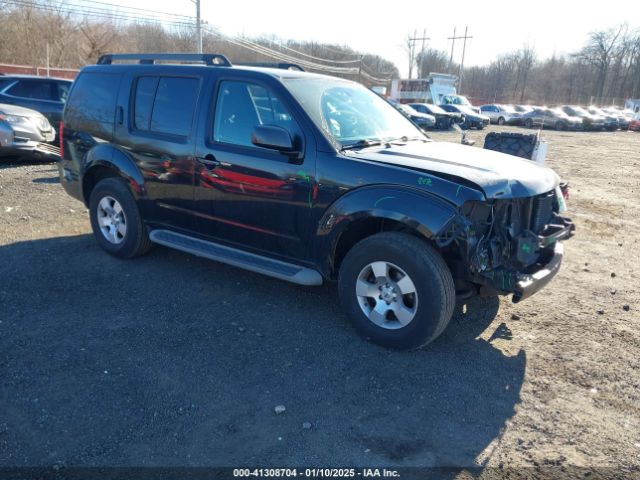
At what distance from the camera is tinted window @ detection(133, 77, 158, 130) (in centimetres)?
502

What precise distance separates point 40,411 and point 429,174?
2.89 m

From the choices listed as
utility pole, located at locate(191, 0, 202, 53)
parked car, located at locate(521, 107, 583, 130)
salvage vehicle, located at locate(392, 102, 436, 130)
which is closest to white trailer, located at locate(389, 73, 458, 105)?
parked car, located at locate(521, 107, 583, 130)

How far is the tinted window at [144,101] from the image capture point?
502 cm

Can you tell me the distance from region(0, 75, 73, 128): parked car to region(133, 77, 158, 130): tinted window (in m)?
7.92

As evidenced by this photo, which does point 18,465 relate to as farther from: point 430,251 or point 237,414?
point 430,251

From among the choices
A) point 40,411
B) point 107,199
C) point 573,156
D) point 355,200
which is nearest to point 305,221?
point 355,200

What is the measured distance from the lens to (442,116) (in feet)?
98.4

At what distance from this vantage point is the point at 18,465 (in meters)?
2.61

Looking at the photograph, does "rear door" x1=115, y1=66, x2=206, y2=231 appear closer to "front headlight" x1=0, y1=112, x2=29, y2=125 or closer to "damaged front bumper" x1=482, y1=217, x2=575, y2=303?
"damaged front bumper" x1=482, y1=217, x2=575, y2=303

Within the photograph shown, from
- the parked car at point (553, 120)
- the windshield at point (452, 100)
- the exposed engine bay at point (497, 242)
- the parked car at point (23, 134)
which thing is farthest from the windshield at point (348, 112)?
the parked car at point (553, 120)

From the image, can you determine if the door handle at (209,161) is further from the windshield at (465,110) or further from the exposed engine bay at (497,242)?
the windshield at (465,110)

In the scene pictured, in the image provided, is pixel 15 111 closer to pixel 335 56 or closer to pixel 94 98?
pixel 94 98

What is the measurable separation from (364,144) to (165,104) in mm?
2045

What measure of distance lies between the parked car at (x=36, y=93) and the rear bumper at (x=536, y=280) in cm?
1139
